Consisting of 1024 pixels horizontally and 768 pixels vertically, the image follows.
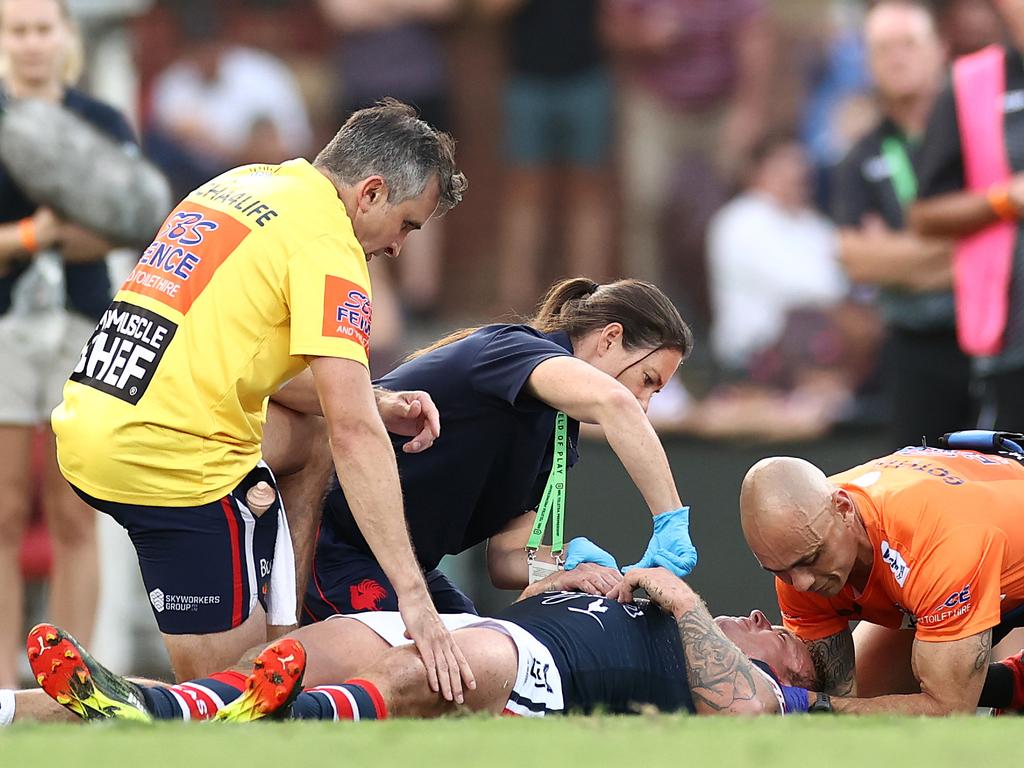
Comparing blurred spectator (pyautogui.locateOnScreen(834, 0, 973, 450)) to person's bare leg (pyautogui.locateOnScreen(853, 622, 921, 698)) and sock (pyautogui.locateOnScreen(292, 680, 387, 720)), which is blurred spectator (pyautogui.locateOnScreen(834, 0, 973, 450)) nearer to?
person's bare leg (pyautogui.locateOnScreen(853, 622, 921, 698))

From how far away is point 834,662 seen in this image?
17.7 feet

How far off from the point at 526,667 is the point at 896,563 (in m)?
1.09

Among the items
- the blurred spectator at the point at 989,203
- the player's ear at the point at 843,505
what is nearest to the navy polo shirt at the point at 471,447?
the player's ear at the point at 843,505

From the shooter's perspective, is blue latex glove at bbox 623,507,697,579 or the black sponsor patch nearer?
the black sponsor patch

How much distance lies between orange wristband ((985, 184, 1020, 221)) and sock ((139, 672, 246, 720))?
3608 millimetres

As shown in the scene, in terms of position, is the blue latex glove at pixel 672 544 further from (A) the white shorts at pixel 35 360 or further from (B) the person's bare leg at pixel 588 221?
(B) the person's bare leg at pixel 588 221

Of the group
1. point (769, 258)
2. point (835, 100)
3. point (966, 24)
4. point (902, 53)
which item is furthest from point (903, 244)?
point (966, 24)

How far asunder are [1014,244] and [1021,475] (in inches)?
71.0

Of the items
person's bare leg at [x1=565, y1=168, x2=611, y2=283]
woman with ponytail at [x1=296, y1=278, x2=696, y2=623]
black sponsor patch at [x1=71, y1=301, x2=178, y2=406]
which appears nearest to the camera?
black sponsor patch at [x1=71, y1=301, x2=178, y2=406]

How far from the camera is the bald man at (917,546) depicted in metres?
4.76

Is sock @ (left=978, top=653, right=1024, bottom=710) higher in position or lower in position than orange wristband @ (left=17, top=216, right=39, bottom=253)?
lower

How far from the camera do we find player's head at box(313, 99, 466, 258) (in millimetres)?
4535

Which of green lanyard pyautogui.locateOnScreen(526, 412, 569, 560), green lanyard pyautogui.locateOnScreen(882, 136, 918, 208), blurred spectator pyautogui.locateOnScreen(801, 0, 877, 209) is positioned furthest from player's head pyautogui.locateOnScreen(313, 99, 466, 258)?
blurred spectator pyautogui.locateOnScreen(801, 0, 877, 209)

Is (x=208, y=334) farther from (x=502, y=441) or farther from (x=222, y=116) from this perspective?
(x=222, y=116)
